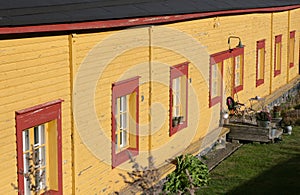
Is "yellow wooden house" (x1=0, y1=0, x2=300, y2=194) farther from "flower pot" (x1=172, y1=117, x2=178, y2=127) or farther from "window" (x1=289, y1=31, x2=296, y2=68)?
"window" (x1=289, y1=31, x2=296, y2=68)

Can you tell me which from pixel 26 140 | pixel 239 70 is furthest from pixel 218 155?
pixel 26 140

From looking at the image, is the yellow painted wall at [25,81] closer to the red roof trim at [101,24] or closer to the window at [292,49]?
the red roof trim at [101,24]

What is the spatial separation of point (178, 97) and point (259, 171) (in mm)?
2771

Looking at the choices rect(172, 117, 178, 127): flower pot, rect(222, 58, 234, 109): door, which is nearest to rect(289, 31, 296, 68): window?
rect(222, 58, 234, 109): door

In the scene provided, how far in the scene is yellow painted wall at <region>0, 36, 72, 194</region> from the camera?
7766 millimetres

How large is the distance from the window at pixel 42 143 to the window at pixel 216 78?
739 centimetres

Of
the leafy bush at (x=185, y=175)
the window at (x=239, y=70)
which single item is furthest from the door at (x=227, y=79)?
the leafy bush at (x=185, y=175)

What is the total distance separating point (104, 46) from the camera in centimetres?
1011

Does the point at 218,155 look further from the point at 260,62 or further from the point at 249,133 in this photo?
the point at 260,62

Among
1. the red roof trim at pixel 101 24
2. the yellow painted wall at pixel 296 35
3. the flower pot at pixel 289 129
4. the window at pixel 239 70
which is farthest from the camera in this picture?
the yellow painted wall at pixel 296 35

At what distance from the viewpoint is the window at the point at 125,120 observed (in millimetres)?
10625

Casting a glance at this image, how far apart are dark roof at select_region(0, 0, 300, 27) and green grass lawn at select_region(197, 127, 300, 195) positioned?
12.7 feet

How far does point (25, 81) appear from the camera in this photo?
8.12m

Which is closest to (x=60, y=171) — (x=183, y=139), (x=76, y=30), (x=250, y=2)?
(x=76, y=30)
